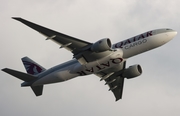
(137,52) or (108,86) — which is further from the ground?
(137,52)

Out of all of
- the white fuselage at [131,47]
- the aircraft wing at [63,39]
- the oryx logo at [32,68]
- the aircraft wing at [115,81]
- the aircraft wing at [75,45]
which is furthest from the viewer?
the oryx logo at [32,68]

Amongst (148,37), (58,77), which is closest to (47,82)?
(58,77)

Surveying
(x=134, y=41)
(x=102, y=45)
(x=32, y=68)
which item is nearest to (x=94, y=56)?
(x=102, y=45)

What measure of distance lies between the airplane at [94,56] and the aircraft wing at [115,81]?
145mm

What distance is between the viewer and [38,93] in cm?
6038

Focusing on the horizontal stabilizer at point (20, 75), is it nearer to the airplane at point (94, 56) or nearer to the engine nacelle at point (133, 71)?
the airplane at point (94, 56)

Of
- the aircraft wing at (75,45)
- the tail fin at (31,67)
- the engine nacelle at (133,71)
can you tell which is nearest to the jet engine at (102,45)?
the aircraft wing at (75,45)

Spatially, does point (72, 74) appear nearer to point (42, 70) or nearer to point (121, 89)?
point (42, 70)

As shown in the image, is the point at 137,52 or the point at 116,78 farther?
the point at 116,78

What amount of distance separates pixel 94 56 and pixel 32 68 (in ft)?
42.9

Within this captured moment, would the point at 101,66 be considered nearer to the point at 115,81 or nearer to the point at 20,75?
the point at 115,81

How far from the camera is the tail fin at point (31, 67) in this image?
61.6m

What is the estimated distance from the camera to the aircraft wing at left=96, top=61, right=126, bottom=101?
198ft

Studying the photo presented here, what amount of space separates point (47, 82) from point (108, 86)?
36.0 feet
